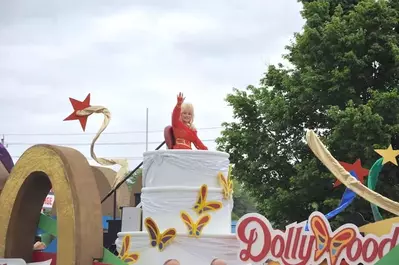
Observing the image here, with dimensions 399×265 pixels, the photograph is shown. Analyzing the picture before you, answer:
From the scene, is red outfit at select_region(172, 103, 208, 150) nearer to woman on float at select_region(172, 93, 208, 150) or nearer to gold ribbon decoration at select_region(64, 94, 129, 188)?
woman on float at select_region(172, 93, 208, 150)

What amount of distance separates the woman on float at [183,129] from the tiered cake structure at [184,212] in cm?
46

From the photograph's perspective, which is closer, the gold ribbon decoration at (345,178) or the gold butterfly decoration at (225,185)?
the gold ribbon decoration at (345,178)

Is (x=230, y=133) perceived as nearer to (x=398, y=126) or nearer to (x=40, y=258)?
(x=398, y=126)

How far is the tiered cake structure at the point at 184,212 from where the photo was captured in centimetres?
852

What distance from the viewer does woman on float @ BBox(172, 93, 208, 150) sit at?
930 cm

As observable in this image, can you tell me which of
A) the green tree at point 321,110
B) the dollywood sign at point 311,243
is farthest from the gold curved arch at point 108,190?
the dollywood sign at point 311,243

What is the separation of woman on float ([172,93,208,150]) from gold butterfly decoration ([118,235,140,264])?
138 centimetres

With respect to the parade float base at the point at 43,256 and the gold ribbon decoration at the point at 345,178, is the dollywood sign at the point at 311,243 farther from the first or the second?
the parade float base at the point at 43,256

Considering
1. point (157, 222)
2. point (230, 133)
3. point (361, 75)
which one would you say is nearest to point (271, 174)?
point (230, 133)

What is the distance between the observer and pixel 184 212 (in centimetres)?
861

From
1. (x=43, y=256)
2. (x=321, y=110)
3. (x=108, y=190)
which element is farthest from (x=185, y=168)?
(x=108, y=190)

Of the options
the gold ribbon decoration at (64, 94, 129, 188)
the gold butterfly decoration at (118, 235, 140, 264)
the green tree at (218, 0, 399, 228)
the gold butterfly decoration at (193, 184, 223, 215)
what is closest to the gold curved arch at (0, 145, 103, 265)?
the gold butterfly decoration at (118, 235, 140, 264)

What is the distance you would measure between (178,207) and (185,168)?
493 millimetres

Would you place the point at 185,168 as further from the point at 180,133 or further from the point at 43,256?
the point at 43,256
